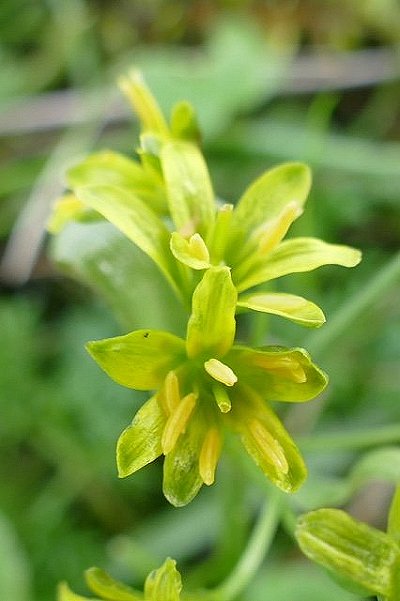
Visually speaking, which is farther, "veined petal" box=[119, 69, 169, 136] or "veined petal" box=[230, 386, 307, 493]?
"veined petal" box=[119, 69, 169, 136]

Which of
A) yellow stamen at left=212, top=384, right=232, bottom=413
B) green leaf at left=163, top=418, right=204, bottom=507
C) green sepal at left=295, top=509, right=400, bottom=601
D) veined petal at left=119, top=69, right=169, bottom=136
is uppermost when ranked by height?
veined petal at left=119, top=69, right=169, bottom=136

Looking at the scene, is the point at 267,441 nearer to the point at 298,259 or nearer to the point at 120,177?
the point at 298,259

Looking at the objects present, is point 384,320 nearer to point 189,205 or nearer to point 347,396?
point 347,396

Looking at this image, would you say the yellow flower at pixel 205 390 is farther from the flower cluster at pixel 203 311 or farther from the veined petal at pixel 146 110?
the veined petal at pixel 146 110

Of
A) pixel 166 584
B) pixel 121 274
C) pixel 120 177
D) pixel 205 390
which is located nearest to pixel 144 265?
pixel 121 274

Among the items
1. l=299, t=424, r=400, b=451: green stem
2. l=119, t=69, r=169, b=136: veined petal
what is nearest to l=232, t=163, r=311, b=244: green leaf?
Answer: l=119, t=69, r=169, b=136: veined petal

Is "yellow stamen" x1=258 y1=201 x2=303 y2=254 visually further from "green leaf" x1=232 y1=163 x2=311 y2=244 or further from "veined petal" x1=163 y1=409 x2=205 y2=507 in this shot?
"veined petal" x1=163 y1=409 x2=205 y2=507

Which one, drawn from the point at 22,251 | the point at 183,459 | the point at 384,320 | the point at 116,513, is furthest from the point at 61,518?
the point at 183,459
